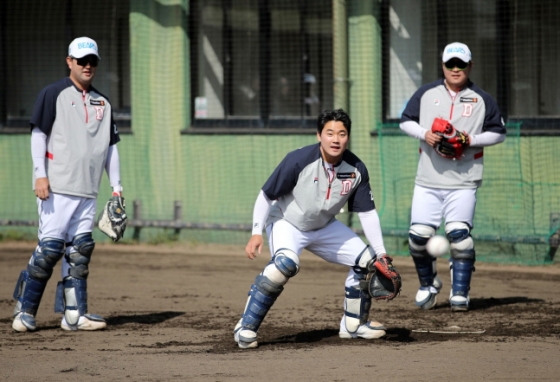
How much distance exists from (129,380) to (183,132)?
28.0ft

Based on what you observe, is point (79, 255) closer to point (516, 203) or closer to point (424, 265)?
point (424, 265)

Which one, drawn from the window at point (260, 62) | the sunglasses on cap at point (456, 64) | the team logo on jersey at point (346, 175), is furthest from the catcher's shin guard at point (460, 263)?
the window at point (260, 62)

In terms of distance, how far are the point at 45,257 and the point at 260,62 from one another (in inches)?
274

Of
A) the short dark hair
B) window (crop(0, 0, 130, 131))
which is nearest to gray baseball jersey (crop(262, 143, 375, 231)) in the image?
the short dark hair

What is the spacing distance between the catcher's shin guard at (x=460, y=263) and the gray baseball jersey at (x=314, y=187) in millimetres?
1870

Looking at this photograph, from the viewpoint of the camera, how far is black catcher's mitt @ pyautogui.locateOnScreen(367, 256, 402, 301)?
22.9 ft

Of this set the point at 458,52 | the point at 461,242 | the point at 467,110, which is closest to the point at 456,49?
the point at 458,52

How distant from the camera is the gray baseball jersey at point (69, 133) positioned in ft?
25.3

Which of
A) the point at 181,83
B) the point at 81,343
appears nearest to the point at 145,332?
the point at 81,343

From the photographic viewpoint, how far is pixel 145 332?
785cm

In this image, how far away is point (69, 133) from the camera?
7770 mm

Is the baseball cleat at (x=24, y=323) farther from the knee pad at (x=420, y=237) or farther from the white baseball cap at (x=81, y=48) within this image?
the knee pad at (x=420, y=237)

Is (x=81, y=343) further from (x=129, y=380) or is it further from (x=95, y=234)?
(x=95, y=234)

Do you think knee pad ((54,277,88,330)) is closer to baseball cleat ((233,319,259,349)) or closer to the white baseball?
baseball cleat ((233,319,259,349))
